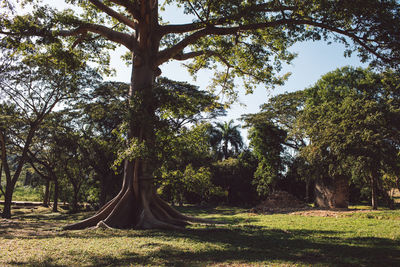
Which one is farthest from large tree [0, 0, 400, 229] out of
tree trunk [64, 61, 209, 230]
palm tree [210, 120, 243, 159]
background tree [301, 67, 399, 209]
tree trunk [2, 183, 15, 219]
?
palm tree [210, 120, 243, 159]

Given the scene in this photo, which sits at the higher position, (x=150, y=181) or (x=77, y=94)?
(x=77, y=94)

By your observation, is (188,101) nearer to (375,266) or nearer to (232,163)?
(375,266)

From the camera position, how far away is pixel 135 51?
37.4 ft

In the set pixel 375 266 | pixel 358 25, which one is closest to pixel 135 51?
pixel 358 25

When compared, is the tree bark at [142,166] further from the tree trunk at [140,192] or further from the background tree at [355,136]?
the background tree at [355,136]

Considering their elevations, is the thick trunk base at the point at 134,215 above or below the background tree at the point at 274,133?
below

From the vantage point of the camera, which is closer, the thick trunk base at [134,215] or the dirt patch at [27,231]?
the dirt patch at [27,231]

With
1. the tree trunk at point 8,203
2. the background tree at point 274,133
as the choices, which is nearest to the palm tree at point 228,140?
the background tree at point 274,133

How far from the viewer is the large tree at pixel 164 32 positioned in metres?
8.15

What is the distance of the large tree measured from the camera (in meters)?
8.15

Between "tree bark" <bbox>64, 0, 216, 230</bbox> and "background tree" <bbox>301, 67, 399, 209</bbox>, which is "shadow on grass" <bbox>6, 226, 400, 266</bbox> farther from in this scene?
"background tree" <bbox>301, 67, 399, 209</bbox>

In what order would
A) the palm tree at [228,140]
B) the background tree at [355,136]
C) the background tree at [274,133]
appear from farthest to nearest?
the palm tree at [228,140], the background tree at [274,133], the background tree at [355,136]

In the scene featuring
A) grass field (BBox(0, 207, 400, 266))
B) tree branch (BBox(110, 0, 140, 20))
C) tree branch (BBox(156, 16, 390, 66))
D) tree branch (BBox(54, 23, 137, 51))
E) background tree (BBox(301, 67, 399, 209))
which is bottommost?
grass field (BBox(0, 207, 400, 266))

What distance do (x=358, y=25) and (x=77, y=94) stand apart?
811 inches
